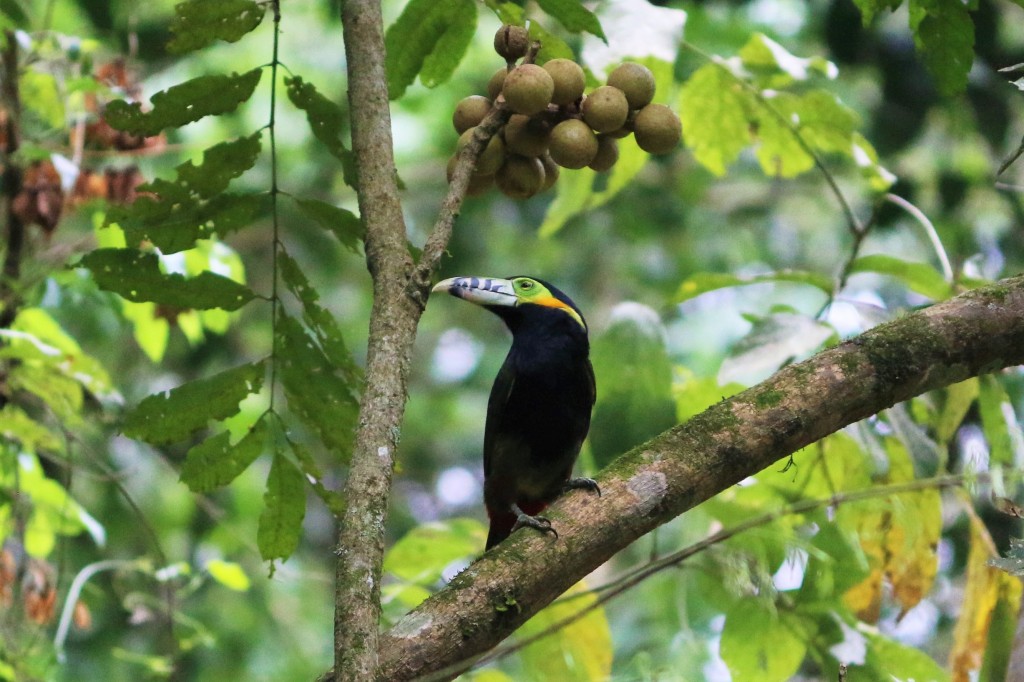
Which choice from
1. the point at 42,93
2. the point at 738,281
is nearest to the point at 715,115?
the point at 738,281

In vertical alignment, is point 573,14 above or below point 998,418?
above

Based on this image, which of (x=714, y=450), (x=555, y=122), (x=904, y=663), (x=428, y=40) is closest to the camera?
(x=714, y=450)

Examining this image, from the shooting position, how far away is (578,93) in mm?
2158

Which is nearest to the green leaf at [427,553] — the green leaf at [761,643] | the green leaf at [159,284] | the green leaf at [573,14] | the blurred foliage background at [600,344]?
the blurred foliage background at [600,344]

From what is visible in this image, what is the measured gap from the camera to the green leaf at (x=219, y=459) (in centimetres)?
242

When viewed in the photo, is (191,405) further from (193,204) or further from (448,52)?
(448,52)

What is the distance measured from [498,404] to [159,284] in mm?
1174

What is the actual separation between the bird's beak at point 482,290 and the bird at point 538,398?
12 mm

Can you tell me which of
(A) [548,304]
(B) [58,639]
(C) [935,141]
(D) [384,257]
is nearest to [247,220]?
(D) [384,257]

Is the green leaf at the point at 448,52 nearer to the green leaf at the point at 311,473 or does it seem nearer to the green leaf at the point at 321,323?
the green leaf at the point at 321,323

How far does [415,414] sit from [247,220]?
628 cm

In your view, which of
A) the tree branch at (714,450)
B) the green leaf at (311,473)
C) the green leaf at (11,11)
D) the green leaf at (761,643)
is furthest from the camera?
the green leaf at (761,643)

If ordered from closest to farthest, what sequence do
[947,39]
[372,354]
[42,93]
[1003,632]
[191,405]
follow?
[372,354] < [947,39] < [191,405] < [1003,632] < [42,93]

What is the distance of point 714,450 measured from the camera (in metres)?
2.01
